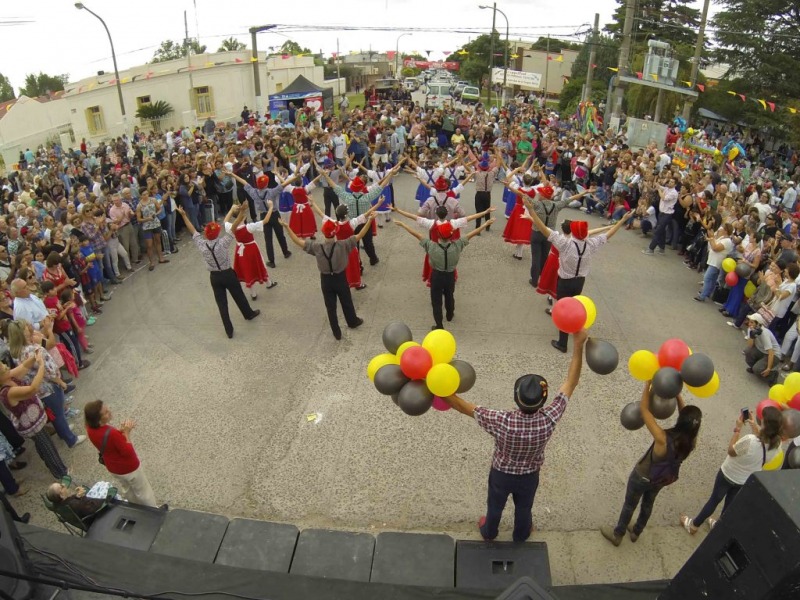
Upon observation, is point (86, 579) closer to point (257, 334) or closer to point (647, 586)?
point (647, 586)

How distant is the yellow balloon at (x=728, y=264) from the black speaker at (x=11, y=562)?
8494mm

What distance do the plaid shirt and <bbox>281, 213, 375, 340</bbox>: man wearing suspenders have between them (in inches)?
144

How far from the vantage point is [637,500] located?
413cm

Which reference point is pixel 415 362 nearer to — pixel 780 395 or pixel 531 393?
pixel 531 393

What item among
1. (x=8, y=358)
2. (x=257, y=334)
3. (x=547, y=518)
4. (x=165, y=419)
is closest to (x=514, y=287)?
(x=257, y=334)

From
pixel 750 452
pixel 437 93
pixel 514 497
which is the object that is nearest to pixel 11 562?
pixel 514 497

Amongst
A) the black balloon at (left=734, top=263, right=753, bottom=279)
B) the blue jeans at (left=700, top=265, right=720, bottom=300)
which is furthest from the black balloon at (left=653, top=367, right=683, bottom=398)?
the blue jeans at (left=700, top=265, right=720, bottom=300)

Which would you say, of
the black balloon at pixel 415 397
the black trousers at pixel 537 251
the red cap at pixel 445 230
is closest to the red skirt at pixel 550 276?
the black trousers at pixel 537 251

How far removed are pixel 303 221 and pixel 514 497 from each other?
679 cm

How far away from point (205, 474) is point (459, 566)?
9.37 ft

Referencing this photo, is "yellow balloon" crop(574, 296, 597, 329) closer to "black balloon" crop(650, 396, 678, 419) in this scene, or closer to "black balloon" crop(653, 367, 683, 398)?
"black balloon" crop(653, 367, 683, 398)

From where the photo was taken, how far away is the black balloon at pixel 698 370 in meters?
3.55

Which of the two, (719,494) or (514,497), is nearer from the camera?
(514,497)

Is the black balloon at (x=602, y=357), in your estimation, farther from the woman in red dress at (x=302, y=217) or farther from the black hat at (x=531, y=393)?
the woman in red dress at (x=302, y=217)
